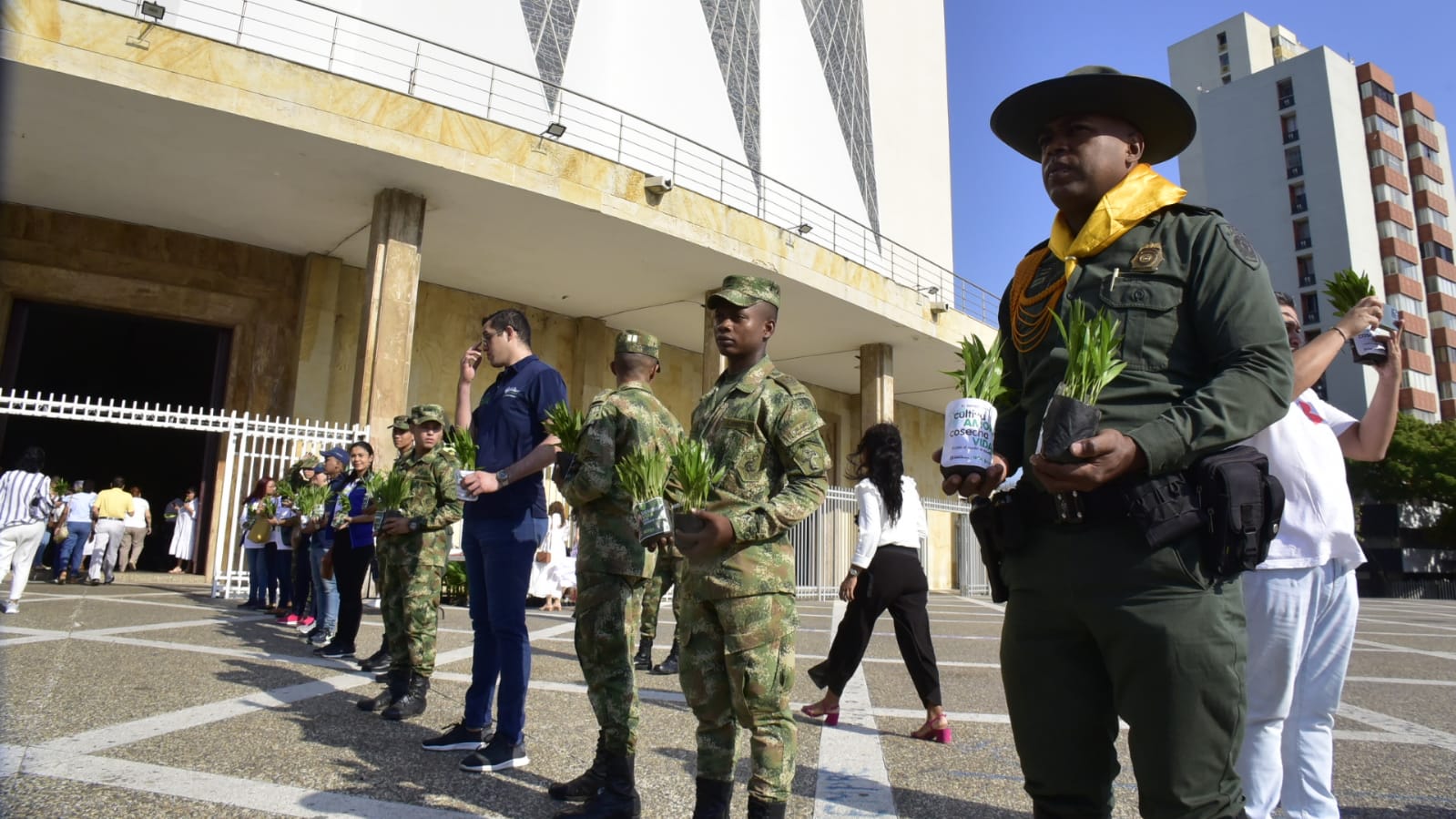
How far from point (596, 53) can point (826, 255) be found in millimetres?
6190

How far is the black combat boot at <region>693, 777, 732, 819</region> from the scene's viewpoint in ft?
9.02

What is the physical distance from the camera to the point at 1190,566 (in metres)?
1.69

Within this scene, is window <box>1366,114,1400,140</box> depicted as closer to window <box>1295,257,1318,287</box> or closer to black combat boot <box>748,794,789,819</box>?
window <box>1295,257,1318,287</box>

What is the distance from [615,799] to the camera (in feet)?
10.3

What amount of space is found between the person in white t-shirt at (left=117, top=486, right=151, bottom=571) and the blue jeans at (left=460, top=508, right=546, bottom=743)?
535 inches

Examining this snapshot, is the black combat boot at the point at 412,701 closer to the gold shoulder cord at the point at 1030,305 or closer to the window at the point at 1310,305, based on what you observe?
the gold shoulder cord at the point at 1030,305

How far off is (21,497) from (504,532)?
7599 millimetres

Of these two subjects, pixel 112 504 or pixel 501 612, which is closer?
pixel 501 612

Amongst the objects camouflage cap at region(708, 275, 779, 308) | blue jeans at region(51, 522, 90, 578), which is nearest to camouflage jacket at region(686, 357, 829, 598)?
camouflage cap at region(708, 275, 779, 308)

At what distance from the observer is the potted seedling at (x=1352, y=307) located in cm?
301

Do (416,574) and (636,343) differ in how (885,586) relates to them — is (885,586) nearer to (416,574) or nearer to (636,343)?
(636,343)

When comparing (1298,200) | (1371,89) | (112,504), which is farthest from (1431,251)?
(112,504)

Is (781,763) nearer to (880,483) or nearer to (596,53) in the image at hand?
(880,483)

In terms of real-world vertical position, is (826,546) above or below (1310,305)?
below
